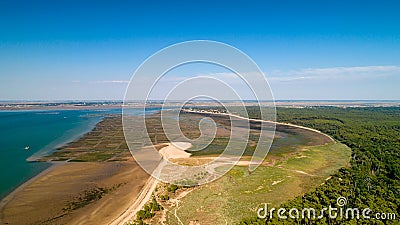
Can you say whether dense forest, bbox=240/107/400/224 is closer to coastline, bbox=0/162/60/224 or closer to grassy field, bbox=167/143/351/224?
grassy field, bbox=167/143/351/224

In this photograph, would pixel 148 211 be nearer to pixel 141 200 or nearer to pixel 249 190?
pixel 141 200

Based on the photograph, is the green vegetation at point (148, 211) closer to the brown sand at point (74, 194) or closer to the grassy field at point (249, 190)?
the grassy field at point (249, 190)

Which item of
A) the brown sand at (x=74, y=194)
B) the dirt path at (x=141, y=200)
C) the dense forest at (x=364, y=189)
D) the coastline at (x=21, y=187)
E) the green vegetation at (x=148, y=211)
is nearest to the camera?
the dense forest at (x=364, y=189)

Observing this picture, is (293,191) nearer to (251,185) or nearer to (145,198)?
(251,185)

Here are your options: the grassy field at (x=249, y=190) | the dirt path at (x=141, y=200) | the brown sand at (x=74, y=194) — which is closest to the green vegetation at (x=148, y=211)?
the dirt path at (x=141, y=200)

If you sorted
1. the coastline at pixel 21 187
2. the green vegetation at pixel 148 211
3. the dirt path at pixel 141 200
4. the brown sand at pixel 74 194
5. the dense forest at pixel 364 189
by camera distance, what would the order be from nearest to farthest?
the dense forest at pixel 364 189 → the green vegetation at pixel 148 211 → the dirt path at pixel 141 200 → the brown sand at pixel 74 194 → the coastline at pixel 21 187

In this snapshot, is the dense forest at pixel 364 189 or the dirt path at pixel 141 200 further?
the dirt path at pixel 141 200

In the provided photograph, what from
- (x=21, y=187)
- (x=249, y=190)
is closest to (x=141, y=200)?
(x=249, y=190)
